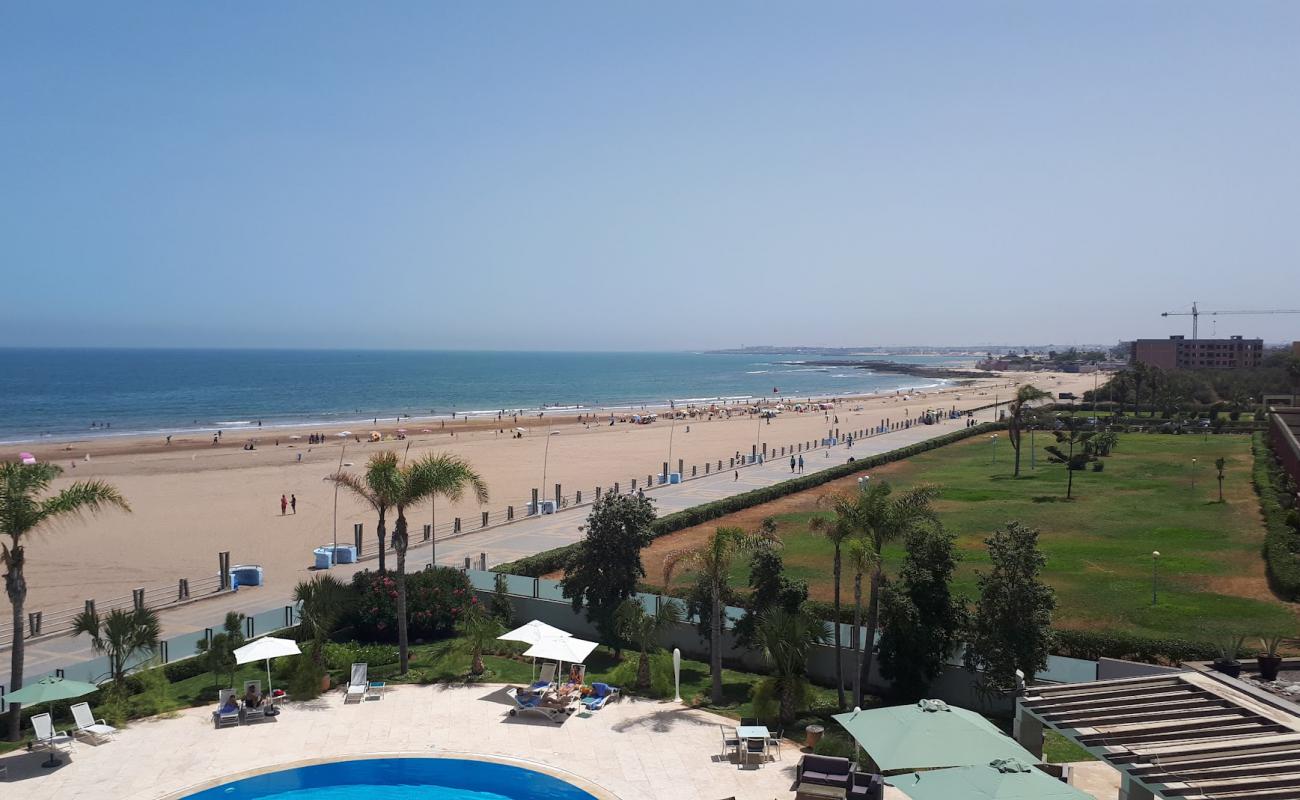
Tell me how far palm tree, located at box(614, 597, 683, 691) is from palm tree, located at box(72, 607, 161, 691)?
29.1 ft

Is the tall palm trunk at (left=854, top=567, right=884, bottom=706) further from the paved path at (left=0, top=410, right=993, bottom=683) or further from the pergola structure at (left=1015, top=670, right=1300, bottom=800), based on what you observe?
the paved path at (left=0, top=410, right=993, bottom=683)

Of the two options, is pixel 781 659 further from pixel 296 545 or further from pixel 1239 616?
pixel 296 545

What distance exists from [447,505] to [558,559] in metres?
15.4

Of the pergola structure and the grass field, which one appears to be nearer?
the pergola structure

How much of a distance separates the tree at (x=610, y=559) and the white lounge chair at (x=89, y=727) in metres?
9.29

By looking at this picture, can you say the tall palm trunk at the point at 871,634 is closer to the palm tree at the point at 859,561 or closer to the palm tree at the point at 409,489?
the palm tree at the point at 859,561

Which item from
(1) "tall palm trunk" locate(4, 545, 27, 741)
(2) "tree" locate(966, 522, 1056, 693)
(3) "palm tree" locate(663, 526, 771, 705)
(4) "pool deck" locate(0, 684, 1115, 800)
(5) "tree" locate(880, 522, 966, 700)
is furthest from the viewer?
(3) "palm tree" locate(663, 526, 771, 705)

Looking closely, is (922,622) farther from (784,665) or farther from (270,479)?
(270,479)

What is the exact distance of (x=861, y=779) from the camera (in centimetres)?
1246

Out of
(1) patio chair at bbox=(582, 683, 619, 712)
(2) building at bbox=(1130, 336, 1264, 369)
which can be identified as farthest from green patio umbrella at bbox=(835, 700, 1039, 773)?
(2) building at bbox=(1130, 336, 1264, 369)

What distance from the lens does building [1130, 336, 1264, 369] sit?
532ft

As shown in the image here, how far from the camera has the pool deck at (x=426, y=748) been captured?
12.9 m

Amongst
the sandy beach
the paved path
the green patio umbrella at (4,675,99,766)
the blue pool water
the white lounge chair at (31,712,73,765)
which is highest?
the green patio umbrella at (4,675,99,766)

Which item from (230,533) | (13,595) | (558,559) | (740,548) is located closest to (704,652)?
(740,548)
